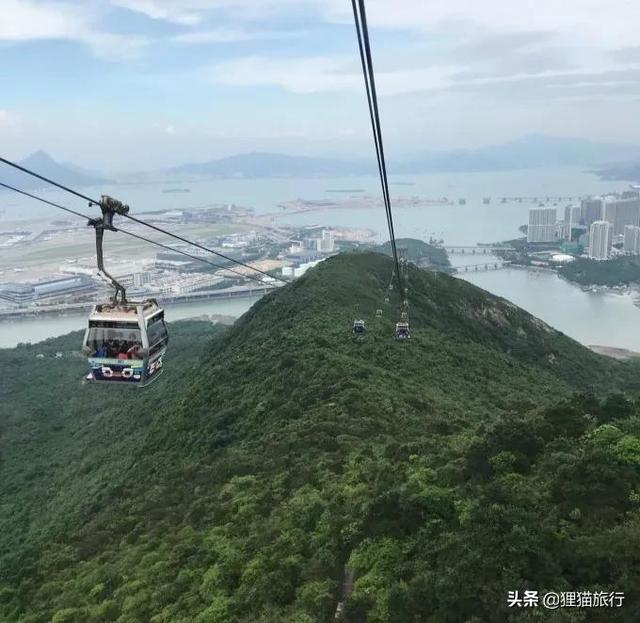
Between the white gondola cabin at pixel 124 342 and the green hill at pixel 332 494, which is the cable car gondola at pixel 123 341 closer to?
the white gondola cabin at pixel 124 342

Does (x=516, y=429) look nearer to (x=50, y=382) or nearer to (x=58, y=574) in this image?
(x=58, y=574)

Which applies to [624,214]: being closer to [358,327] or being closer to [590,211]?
[590,211]

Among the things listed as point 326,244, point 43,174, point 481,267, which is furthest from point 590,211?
point 43,174

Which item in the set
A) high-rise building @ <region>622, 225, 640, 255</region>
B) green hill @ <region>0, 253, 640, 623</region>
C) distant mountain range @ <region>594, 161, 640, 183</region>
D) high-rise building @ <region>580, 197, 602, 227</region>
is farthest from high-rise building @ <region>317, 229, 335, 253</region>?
distant mountain range @ <region>594, 161, 640, 183</region>

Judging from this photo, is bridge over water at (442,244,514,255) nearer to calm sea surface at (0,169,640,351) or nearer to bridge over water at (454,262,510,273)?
calm sea surface at (0,169,640,351)

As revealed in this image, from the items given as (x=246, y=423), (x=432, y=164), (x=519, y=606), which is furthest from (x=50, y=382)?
(x=432, y=164)

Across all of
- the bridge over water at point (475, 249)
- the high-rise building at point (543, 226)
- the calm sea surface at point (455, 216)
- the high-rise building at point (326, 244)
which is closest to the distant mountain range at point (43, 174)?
the calm sea surface at point (455, 216)
